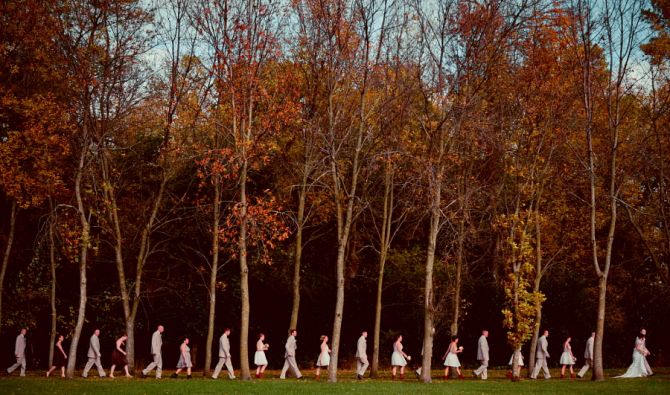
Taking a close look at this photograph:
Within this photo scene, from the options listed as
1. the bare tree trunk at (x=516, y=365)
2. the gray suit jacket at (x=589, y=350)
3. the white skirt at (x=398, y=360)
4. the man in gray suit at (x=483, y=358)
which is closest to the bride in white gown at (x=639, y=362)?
the gray suit jacket at (x=589, y=350)

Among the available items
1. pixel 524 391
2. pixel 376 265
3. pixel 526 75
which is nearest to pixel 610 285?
pixel 376 265

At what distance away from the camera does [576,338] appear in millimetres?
44031

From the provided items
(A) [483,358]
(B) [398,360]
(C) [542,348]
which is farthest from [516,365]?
(B) [398,360]

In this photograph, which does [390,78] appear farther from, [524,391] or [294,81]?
[524,391]

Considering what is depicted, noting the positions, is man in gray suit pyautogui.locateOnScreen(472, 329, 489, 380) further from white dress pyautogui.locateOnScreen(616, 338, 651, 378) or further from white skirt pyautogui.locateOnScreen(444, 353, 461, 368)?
white dress pyautogui.locateOnScreen(616, 338, 651, 378)

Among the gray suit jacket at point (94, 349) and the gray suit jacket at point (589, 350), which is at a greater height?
the gray suit jacket at point (589, 350)

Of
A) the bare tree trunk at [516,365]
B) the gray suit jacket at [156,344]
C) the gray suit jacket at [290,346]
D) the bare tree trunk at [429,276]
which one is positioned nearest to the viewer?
the bare tree trunk at [429,276]

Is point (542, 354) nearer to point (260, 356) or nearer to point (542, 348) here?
point (542, 348)

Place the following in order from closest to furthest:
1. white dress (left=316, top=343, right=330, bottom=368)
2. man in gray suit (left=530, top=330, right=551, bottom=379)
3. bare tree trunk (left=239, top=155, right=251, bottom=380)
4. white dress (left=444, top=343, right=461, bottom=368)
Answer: bare tree trunk (left=239, top=155, right=251, bottom=380) → white dress (left=316, top=343, right=330, bottom=368) → white dress (left=444, top=343, right=461, bottom=368) → man in gray suit (left=530, top=330, right=551, bottom=379)

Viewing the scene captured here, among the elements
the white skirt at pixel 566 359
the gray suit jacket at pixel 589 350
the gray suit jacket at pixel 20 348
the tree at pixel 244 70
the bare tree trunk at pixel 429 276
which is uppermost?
the tree at pixel 244 70

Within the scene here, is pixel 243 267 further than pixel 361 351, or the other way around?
pixel 361 351

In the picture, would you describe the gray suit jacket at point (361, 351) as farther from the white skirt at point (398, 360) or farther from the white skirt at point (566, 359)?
the white skirt at point (566, 359)

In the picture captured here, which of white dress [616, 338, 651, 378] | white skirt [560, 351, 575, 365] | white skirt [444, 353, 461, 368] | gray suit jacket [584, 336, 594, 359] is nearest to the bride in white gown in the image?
white dress [616, 338, 651, 378]

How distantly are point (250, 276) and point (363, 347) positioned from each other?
11408 mm
